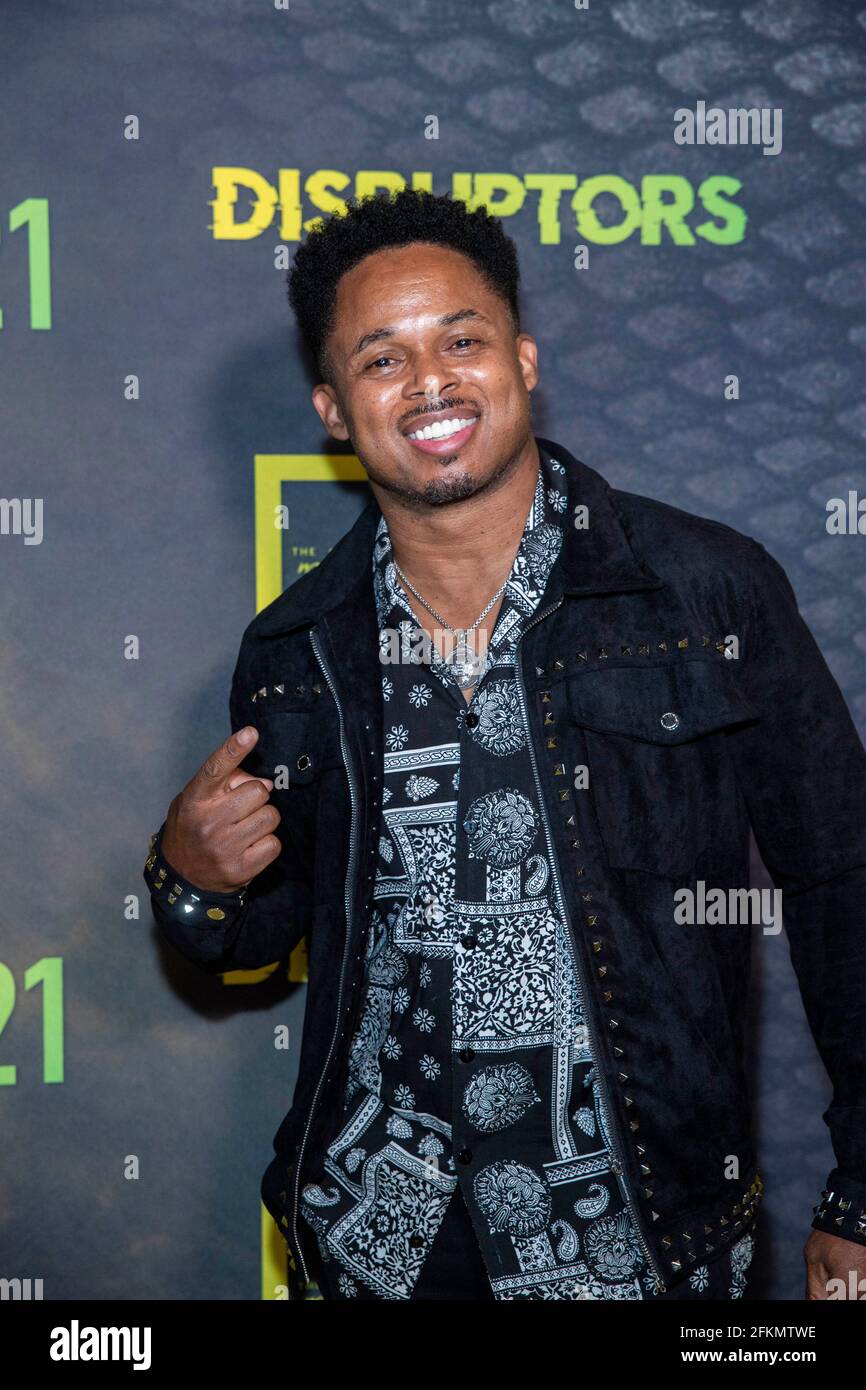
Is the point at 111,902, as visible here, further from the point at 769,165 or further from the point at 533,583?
the point at 769,165

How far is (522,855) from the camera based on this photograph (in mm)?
1904

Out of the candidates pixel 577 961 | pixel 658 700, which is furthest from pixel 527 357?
pixel 577 961

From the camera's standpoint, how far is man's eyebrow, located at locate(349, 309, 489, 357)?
6.76ft

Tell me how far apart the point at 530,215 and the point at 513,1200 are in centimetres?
177

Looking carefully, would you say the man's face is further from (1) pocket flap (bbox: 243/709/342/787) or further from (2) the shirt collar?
(1) pocket flap (bbox: 243/709/342/787)

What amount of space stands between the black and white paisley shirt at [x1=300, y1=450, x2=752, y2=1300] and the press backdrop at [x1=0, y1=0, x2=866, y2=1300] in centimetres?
65

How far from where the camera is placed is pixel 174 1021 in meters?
2.56

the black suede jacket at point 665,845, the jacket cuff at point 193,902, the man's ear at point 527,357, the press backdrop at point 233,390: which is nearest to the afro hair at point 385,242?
the man's ear at point 527,357

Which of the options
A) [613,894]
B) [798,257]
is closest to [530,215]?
[798,257]

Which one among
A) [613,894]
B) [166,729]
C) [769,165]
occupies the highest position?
[769,165]

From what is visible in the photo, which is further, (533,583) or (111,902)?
(111,902)

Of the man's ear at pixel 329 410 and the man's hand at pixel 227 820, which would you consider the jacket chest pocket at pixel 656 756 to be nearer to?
the man's hand at pixel 227 820

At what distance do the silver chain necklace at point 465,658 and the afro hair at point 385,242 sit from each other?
0.47 m
